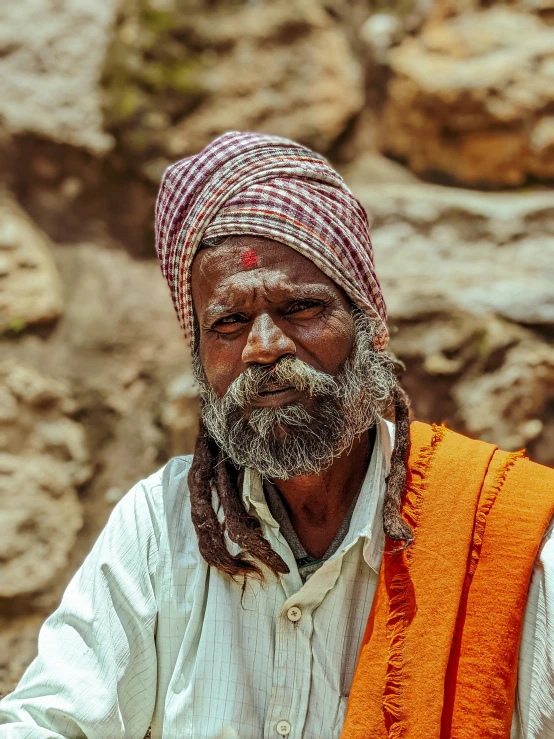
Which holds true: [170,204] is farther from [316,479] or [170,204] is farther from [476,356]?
[476,356]

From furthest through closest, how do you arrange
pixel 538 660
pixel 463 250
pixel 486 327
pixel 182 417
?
1. pixel 463 250
2. pixel 182 417
3. pixel 486 327
4. pixel 538 660

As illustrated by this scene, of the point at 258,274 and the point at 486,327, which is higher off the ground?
the point at 258,274

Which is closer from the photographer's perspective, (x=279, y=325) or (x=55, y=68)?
(x=279, y=325)

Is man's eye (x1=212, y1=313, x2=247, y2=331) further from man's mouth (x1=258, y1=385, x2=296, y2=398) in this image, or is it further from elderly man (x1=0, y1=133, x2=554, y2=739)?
man's mouth (x1=258, y1=385, x2=296, y2=398)

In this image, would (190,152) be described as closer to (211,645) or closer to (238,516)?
(238,516)

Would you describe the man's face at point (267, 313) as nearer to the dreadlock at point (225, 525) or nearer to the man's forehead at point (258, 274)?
the man's forehead at point (258, 274)

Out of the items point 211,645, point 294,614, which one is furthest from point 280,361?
point 211,645

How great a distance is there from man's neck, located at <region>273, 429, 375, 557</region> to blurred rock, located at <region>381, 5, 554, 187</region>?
1.91 meters

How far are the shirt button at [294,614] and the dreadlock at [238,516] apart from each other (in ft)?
0.29

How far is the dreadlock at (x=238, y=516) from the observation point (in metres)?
1.97

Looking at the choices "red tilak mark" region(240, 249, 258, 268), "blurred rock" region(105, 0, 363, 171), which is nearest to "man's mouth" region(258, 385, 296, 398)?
"red tilak mark" region(240, 249, 258, 268)

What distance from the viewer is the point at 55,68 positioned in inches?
140

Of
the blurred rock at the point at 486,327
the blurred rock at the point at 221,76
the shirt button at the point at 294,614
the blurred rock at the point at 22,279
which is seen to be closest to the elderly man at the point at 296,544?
the shirt button at the point at 294,614

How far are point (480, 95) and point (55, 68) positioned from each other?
5.98ft
